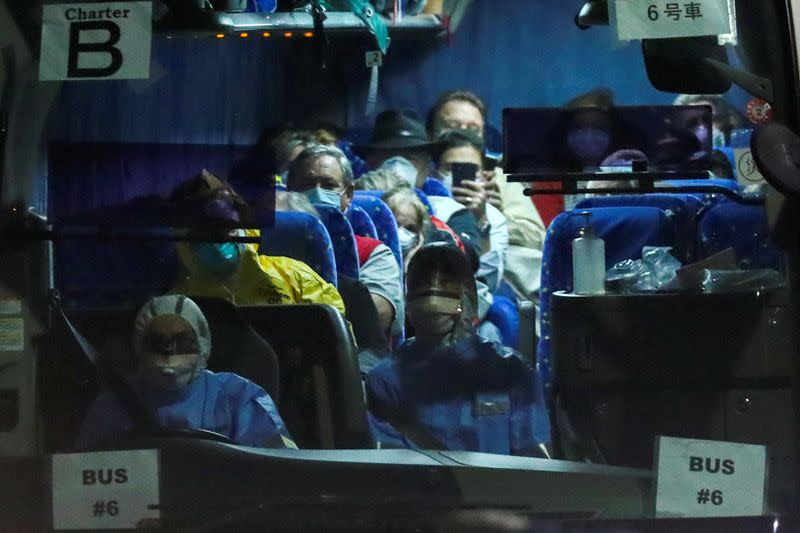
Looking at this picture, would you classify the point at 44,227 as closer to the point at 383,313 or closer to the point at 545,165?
the point at 383,313

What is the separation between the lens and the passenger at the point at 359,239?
8.91 feet

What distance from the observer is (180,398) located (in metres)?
2.62

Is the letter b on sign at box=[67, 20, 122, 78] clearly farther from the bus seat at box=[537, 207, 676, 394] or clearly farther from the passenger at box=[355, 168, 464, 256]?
the bus seat at box=[537, 207, 676, 394]

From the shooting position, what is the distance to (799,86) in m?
2.64

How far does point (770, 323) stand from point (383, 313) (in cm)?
79

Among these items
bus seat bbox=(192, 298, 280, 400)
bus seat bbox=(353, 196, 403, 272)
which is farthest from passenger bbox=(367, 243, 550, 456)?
bus seat bbox=(192, 298, 280, 400)

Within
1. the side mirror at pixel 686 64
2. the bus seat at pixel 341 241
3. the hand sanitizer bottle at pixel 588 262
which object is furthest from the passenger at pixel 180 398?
the side mirror at pixel 686 64

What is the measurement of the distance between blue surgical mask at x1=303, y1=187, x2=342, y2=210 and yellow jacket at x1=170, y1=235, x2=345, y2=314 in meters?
0.14

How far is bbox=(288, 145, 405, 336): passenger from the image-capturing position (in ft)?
8.91

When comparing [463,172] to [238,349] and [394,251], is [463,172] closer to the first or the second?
[394,251]

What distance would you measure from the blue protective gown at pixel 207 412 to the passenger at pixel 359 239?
314mm

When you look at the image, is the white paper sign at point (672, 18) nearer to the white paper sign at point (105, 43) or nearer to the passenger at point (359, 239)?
the passenger at point (359, 239)

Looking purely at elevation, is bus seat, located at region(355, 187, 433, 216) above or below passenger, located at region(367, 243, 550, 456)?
above

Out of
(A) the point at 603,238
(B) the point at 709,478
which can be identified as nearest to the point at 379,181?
(A) the point at 603,238
